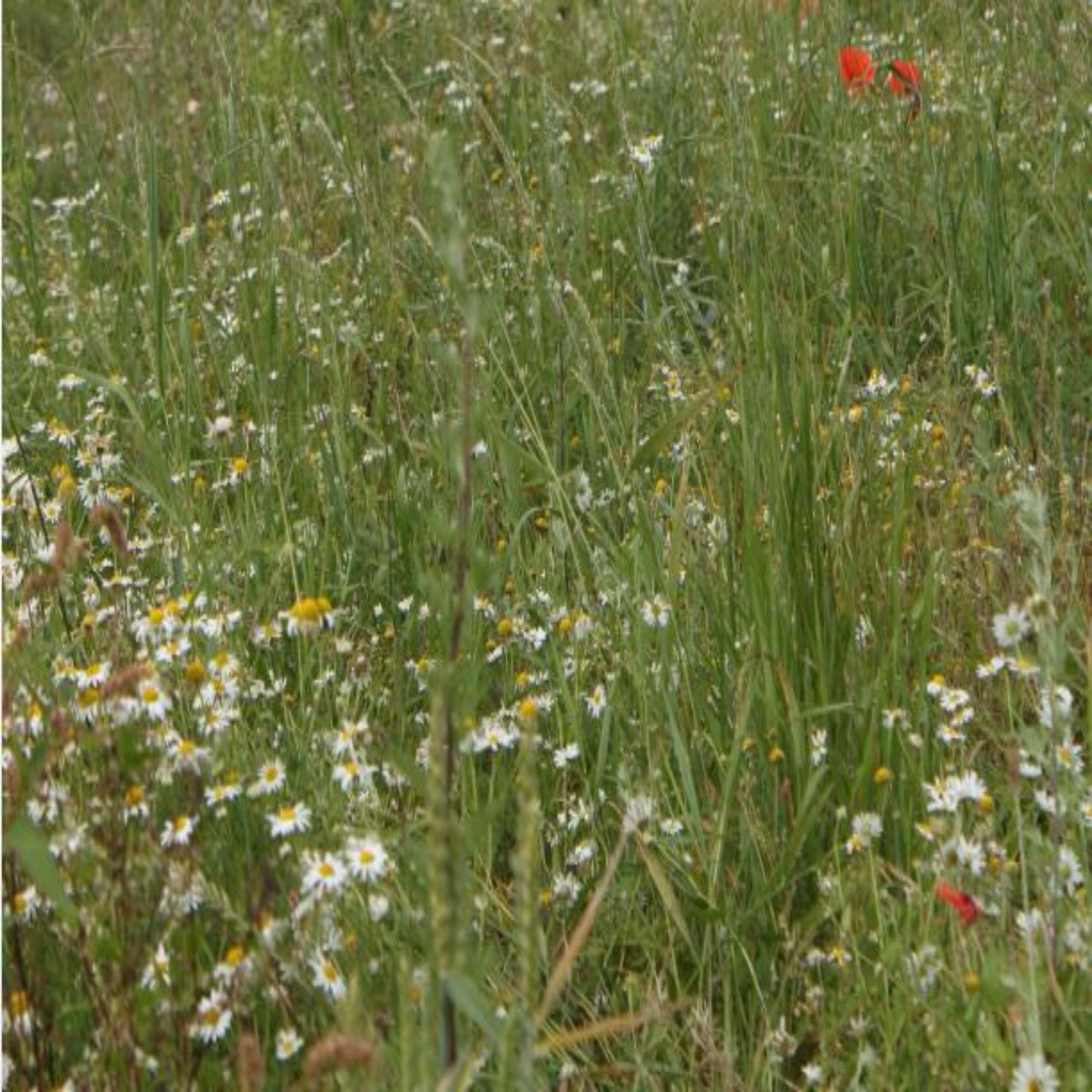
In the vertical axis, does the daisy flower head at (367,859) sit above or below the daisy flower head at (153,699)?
below

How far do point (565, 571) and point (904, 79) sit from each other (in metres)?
1.33

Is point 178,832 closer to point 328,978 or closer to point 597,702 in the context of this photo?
point 328,978

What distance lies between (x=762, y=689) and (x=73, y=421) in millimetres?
1637

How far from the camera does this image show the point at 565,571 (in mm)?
2826

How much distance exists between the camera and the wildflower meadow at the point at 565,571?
6.13 feet

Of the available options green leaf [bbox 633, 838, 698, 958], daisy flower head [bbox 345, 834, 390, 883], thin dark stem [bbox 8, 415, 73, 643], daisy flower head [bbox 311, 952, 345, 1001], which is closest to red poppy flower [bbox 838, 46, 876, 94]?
thin dark stem [bbox 8, 415, 73, 643]

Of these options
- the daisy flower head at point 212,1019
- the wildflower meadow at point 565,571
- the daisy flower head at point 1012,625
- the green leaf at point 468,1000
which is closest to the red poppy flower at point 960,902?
the wildflower meadow at point 565,571

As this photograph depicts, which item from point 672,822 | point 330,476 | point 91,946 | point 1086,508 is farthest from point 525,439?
point 91,946

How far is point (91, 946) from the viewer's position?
1864 mm

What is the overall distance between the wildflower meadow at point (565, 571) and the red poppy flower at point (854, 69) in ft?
0.13

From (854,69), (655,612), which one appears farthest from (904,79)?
(655,612)

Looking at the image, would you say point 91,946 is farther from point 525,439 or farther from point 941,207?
point 941,207

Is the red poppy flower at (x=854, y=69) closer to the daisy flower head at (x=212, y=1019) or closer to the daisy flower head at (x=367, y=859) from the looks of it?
the daisy flower head at (x=367, y=859)

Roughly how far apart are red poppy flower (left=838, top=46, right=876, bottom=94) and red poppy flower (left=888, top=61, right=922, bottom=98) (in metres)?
0.05
